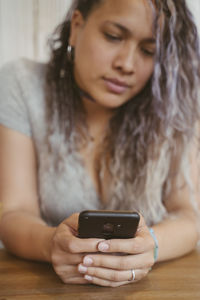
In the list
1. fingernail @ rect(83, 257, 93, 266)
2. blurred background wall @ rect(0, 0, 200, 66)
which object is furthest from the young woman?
blurred background wall @ rect(0, 0, 200, 66)

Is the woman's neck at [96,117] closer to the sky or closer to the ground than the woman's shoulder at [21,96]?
closer to the ground

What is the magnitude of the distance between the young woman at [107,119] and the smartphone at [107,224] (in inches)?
11.0

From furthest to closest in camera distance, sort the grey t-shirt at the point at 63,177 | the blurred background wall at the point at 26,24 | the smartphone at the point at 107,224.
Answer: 1. the blurred background wall at the point at 26,24
2. the grey t-shirt at the point at 63,177
3. the smartphone at the point at 107,224

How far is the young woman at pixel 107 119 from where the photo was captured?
0.94 metres

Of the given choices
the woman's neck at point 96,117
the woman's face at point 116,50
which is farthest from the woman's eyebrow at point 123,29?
the woman's neck at point 96,117

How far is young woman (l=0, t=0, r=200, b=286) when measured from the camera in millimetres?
944

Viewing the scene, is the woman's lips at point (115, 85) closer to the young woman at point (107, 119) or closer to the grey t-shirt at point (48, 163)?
the young woman at point (107, 119)

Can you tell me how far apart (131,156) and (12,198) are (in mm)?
384

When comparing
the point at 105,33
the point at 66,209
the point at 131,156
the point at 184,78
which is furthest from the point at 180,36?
the point at 66,209

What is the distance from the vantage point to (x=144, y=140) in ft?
3.52

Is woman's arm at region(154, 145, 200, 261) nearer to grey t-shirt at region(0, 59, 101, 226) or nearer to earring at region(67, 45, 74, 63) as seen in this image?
grey t-shirt at region(0, 59, 101, 226)

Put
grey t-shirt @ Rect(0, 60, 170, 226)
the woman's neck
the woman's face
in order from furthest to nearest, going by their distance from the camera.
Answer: the woman's neck, grey t-shirt @ Rect(0, 60, 170, 226), the woman's face

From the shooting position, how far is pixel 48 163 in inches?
40.1

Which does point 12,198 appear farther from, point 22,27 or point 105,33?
point 22,27
